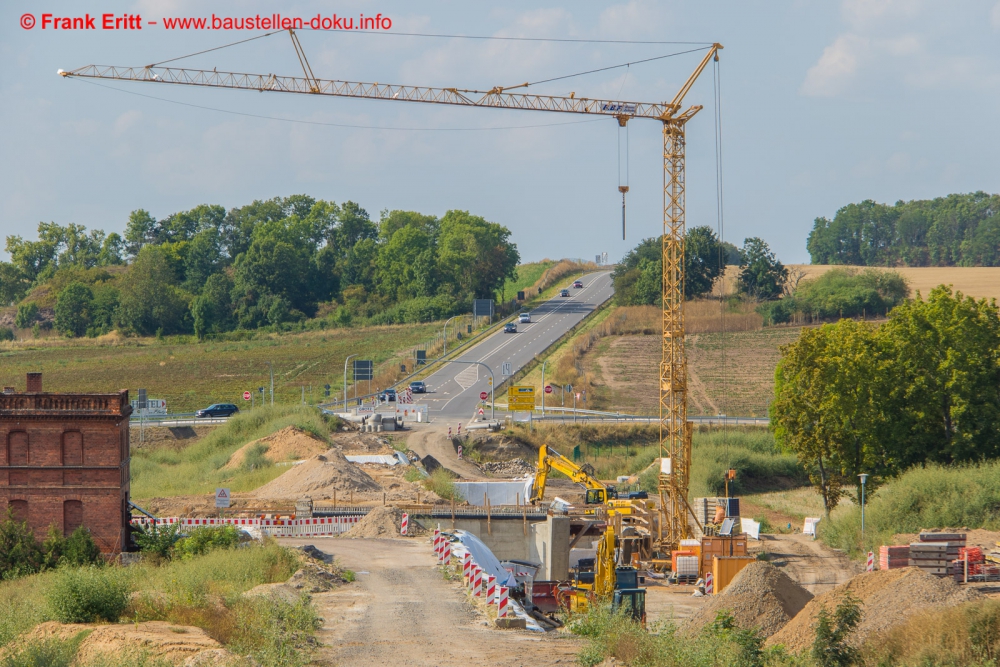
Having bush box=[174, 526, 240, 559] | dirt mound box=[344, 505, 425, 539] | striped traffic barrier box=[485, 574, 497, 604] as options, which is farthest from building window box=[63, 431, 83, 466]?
striped traffic barrier box=[485, 574, 497, 604]

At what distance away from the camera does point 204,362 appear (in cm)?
11244

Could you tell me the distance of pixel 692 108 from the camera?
5494 cm

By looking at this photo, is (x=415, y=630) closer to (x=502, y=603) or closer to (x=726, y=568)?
(x=502, y=603)

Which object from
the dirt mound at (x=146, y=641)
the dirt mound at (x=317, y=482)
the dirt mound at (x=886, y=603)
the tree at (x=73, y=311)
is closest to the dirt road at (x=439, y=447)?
the dirt mound at (x=317, y=482)

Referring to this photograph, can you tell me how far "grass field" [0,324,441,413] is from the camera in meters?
96.3

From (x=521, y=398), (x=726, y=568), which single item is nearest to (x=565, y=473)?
(x=726, y=568)

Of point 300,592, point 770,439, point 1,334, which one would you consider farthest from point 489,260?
point 300,592

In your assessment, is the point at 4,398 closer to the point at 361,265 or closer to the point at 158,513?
the point at 158,513

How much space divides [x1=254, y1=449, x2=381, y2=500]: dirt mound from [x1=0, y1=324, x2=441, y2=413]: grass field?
36.1 m

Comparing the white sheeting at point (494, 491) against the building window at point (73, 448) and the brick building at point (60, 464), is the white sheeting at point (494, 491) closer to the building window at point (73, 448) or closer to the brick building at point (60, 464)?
the brick building at point (60, 464)

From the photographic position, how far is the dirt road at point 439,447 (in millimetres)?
65688

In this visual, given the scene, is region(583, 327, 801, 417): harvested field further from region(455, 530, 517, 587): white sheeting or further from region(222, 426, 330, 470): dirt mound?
region(455, 530, 517, 587): white sheeting

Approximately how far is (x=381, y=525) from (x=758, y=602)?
1984 centimetres

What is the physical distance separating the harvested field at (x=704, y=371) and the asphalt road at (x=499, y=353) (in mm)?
7774
